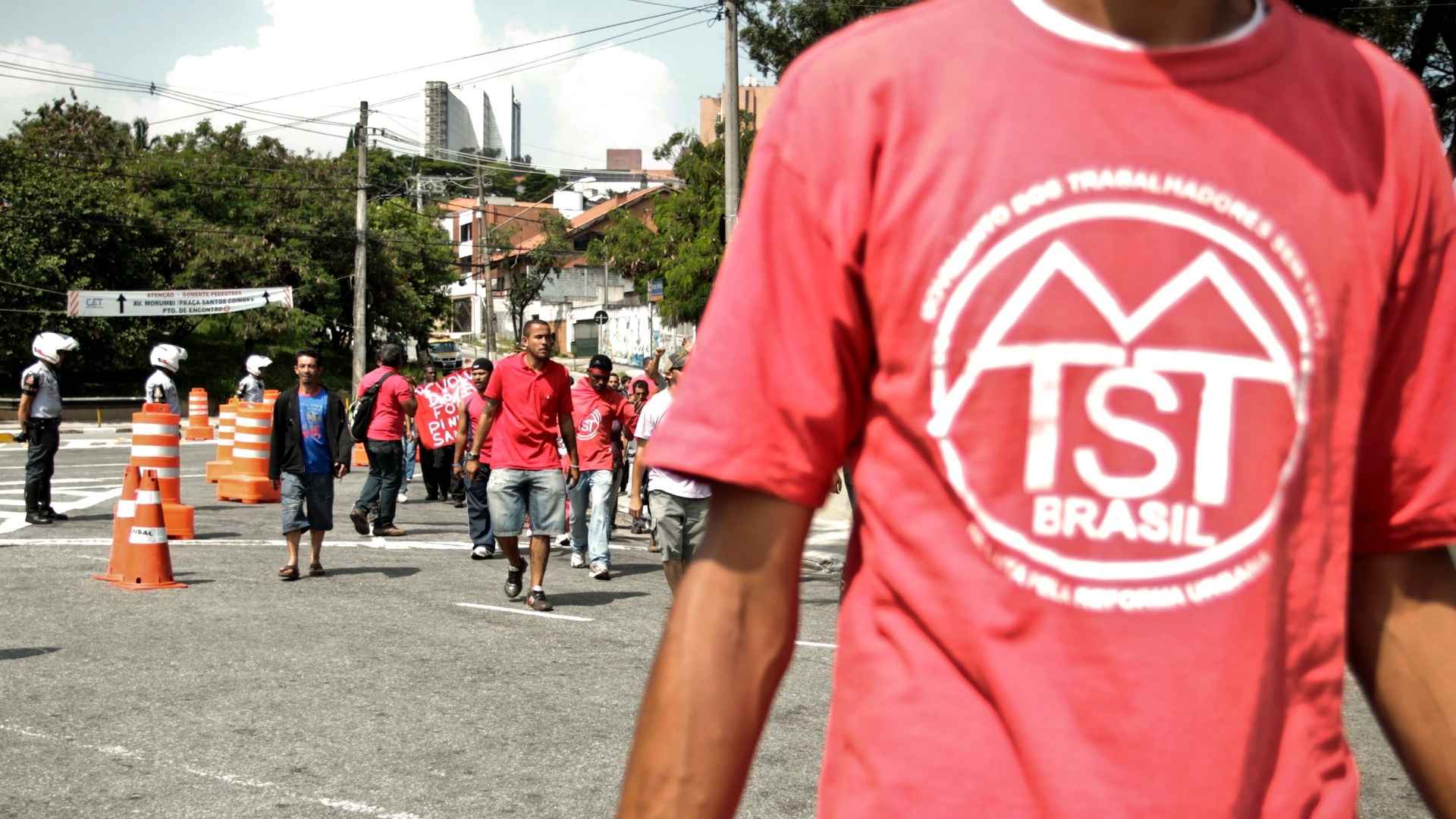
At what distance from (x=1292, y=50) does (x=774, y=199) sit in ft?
1.57

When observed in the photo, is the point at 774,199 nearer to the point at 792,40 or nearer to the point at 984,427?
the point at 984,427

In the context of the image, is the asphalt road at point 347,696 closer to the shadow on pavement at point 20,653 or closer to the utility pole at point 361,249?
the shadow on pavement at point 20,653

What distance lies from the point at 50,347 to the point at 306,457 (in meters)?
5.01

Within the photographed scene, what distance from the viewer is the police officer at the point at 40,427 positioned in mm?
13836

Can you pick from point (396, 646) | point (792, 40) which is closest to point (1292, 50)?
point (396, 646)

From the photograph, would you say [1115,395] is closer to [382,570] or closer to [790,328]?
[790,328]

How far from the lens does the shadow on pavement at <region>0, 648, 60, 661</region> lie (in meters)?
7.48

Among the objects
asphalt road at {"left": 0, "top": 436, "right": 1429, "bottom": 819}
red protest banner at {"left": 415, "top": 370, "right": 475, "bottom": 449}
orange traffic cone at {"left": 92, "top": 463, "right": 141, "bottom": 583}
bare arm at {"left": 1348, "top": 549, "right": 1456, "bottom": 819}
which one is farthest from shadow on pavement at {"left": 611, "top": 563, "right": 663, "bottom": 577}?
bare arm at {"left": 1348, "top": 549, "right": 1456, "bottom": 819}

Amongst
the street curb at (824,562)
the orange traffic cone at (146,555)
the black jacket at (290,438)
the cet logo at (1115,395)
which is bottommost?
the street curb at (824,562)

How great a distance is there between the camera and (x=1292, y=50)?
4.02 feet

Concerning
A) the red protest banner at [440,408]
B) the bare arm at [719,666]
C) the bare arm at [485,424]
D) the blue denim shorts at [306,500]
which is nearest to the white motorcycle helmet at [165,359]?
the red protest banner at [440,408]

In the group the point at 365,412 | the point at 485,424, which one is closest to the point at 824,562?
the point at 485,424

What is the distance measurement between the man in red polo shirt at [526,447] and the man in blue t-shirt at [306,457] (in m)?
1.45

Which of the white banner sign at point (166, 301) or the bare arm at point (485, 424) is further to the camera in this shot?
the white banner sign at point (166, 301)
